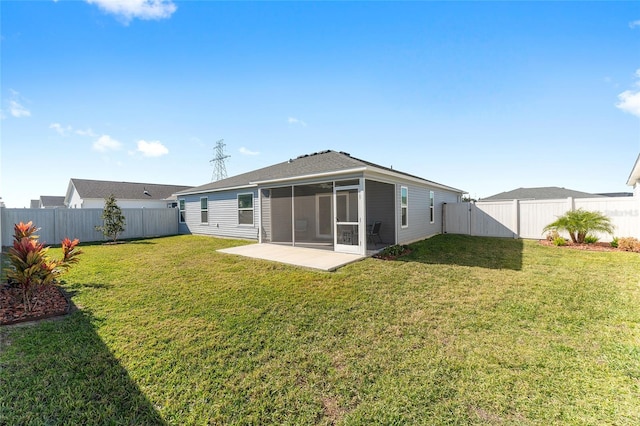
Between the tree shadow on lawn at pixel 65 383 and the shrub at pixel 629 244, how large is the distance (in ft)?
42.8

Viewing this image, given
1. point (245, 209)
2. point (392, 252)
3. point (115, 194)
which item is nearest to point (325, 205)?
point (245, 209)

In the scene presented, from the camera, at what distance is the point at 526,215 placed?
A: 1180cm

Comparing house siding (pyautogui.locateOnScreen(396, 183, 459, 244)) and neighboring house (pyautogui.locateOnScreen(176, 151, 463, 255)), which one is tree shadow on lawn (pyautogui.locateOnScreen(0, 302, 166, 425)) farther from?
house siding (pyautogui.locateOnScreen(396, 183, 459, 244))

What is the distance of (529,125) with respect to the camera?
1105 centimetres

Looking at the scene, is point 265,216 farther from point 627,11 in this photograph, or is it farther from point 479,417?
point 627,11

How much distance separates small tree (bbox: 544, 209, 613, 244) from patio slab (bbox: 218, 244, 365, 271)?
329 inches

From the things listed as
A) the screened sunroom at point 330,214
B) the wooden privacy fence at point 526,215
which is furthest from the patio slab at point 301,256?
the wooden privacy fence at point 526,215

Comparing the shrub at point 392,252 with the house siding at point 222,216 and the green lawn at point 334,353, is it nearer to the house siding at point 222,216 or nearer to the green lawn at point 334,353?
the green lawn at point 334,353

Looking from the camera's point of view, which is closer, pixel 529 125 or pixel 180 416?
pixel 180 416

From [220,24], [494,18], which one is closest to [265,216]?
[220,24]

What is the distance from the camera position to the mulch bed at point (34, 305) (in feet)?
13.2

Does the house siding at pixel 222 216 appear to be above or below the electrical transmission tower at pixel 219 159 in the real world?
below

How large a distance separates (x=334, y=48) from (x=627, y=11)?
25.3 ft

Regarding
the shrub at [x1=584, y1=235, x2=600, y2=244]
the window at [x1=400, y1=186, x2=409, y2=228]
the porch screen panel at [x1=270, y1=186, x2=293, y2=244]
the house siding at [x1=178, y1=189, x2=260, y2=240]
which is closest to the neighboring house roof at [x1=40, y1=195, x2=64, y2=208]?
the house siding at [x1=178, y1=189, x2=260, y2=240]
